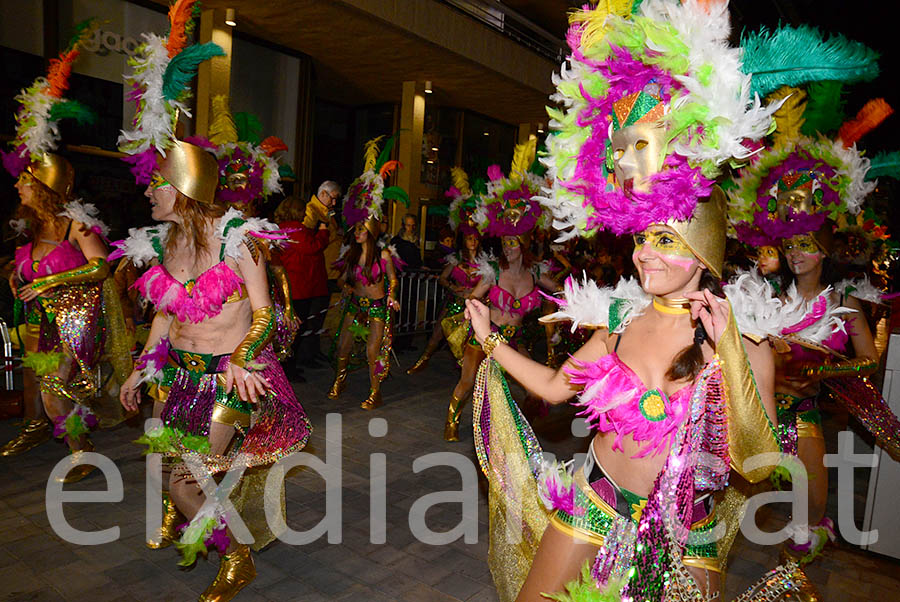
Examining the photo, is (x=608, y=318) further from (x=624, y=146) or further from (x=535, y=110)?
(x=535, y=110)

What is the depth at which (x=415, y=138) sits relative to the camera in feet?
42.3

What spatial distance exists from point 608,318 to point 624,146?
644 millimetres

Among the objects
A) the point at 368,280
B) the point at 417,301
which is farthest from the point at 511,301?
the point at 417,301

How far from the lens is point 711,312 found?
176 centimetres

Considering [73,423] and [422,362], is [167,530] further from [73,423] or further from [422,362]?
[422,362]

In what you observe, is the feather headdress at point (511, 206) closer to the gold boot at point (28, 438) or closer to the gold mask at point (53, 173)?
the gold mask at point (53, 173)

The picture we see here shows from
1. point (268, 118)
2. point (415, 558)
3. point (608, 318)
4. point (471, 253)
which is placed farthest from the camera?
point (268, 118)

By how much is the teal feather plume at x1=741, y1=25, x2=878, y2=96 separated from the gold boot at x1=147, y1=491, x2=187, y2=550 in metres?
3.60

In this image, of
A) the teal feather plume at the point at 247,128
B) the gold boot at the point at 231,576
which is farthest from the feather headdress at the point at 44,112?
the gold boot at the point at 231,576

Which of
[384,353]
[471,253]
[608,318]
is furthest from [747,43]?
[471,253]

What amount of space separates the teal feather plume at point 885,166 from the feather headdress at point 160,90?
11.6ft

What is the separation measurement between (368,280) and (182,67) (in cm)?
404

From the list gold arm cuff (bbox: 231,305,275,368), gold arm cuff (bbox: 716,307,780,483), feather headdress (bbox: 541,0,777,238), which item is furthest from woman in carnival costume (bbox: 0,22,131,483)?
gold arm cuff (bbox: 716,307,780,483)

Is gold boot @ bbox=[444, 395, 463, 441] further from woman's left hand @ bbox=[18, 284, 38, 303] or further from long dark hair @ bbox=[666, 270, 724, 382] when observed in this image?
long dark hair @ bbox=[666, 270, 724, 382]
